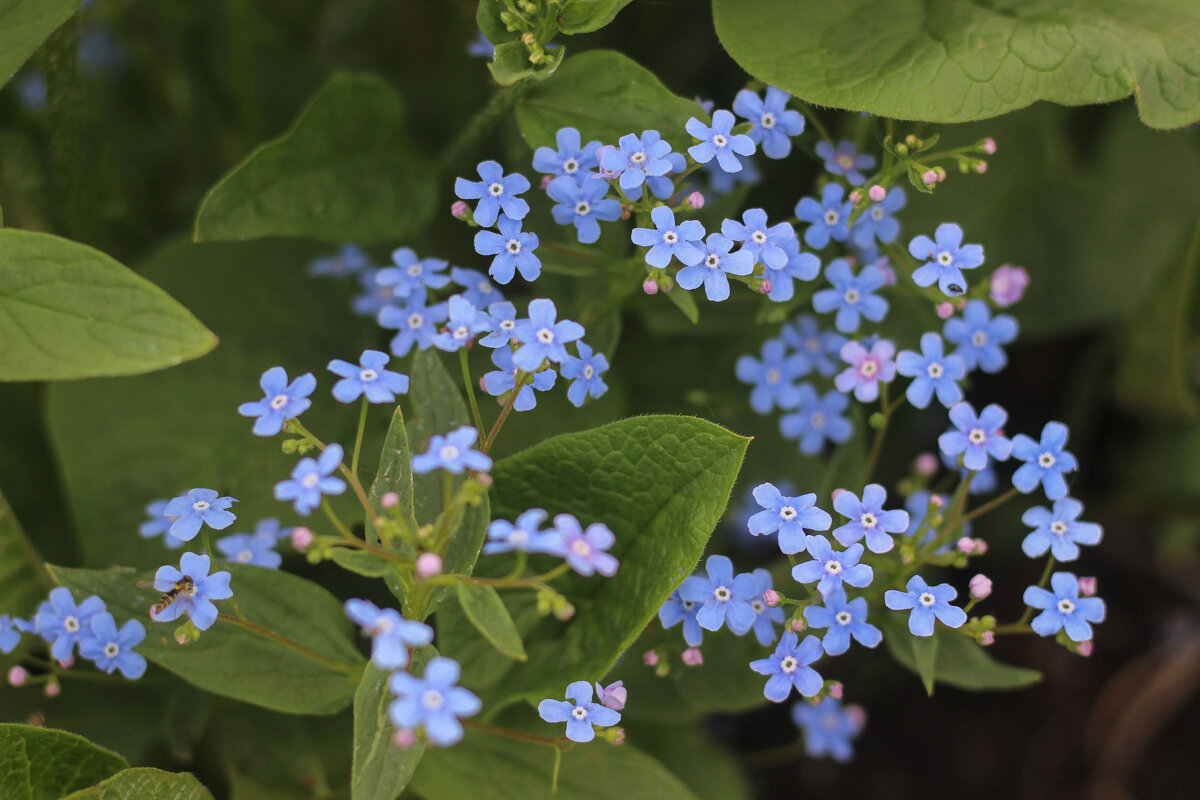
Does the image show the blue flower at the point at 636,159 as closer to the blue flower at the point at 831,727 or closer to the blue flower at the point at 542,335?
the blue flower at the point at 542,335

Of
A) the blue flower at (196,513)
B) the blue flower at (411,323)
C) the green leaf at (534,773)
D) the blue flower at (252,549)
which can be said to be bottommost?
the green leaf at (534,773)

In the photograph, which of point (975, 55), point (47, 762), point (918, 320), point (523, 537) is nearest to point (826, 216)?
point (975, 55)

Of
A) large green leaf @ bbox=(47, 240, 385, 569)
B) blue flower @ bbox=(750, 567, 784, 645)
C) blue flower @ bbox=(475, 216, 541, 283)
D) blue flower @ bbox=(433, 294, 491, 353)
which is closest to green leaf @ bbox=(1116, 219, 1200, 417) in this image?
blue flower @ bbox=(750, 567, 784, 645)

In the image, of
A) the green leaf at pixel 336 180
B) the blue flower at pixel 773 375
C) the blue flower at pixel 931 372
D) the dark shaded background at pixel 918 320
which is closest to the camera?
the blue flower at pixel 931 372

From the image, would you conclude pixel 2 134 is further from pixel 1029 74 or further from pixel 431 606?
pixel 1029 74

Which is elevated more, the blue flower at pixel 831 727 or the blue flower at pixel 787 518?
the blue flower at pixel 787 518

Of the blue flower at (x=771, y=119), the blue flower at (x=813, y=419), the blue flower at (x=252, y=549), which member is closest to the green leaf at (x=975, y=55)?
the blue flower at (x=771, y=119)

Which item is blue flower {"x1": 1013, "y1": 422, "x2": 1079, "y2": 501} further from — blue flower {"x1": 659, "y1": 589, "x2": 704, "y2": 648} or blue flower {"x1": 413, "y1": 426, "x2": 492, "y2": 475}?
blue flower {"x1": 413, "y1": 426, "x2": 492, "y2": 475}
